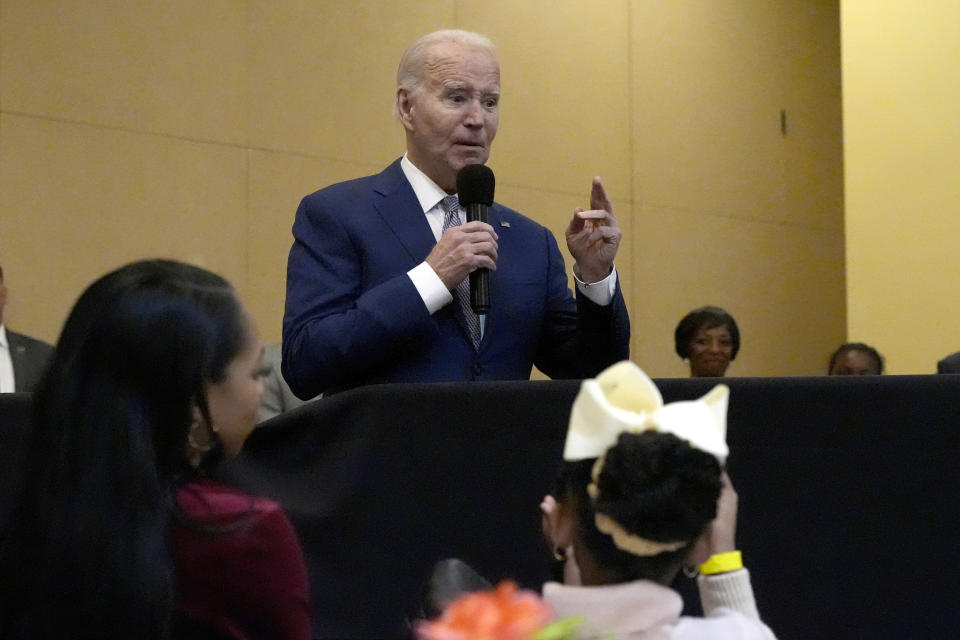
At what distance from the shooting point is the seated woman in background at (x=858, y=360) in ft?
15.9

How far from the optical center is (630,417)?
126 cm

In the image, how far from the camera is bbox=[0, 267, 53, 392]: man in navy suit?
395 centimetres

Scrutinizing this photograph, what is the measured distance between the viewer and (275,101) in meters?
5.12

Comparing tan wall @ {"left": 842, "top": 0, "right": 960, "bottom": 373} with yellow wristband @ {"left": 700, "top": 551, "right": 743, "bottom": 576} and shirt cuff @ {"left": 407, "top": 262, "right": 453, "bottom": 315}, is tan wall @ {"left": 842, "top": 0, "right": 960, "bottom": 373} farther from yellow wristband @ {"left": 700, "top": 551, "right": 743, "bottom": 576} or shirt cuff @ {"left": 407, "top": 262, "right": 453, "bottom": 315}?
yellow wristband @ {"left": 700, "top": 551, "right": 743, "bottom": 576}

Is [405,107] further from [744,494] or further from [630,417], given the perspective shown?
[630,417]

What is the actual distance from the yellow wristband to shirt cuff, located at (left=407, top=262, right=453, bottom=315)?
1.03 metres

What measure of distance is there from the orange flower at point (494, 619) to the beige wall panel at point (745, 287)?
213 inches

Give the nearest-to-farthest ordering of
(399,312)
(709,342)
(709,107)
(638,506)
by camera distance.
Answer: (638,506) < (399,312) < (709,342) < (709,107)

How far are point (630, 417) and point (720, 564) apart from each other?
0.79 feet

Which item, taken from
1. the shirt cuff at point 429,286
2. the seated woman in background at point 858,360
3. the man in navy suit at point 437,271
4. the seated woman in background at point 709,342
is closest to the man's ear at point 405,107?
the man in navy suit at point 437,271

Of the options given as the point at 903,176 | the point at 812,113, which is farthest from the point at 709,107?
the point at 903,176

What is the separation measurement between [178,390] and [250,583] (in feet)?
0.71

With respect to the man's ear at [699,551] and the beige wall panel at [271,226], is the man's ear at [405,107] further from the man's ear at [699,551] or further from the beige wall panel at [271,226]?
the beige wall panel at [271,226]

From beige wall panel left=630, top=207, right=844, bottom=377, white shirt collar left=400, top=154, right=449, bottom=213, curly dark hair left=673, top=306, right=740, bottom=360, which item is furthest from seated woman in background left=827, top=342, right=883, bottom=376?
white shirt collar left=400, top=154, right=449, bottom=213
